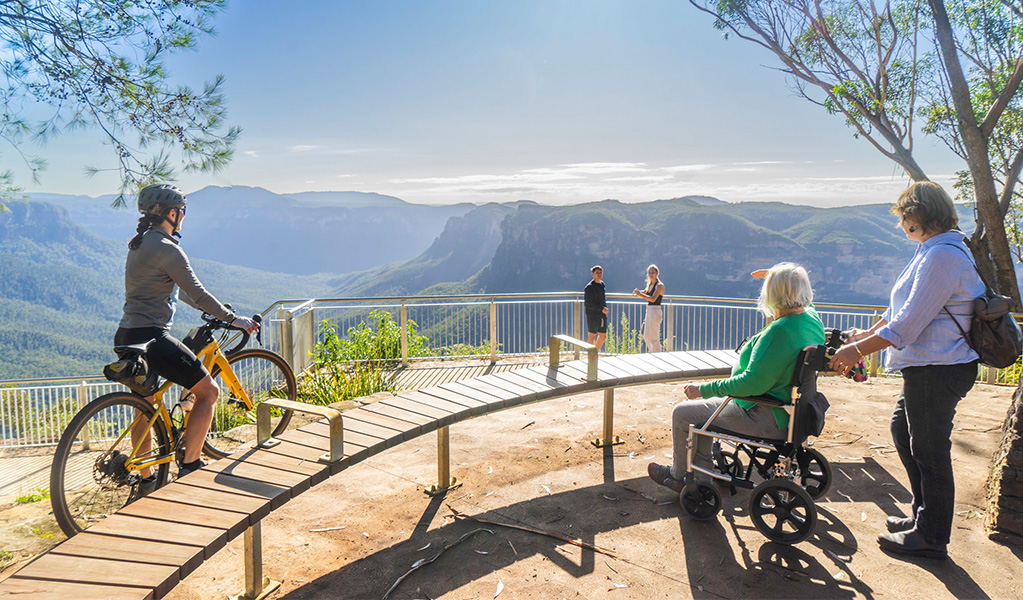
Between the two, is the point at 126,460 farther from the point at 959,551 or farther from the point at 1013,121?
the point at 1013,121

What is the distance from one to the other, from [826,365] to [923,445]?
1.91 ft

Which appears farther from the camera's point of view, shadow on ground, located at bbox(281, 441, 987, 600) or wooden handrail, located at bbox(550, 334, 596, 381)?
wooden handrail, located at bbox(550, 334, 596, 381)

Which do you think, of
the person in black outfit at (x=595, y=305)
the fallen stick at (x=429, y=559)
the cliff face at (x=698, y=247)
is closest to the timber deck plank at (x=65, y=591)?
the fallen stick at (x=429, y=559)

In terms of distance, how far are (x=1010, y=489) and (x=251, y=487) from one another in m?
3.77

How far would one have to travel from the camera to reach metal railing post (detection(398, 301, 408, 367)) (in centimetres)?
912

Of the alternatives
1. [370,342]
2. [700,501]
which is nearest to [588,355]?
[700,501]

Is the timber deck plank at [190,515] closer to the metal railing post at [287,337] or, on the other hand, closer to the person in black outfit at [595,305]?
the metal railing post at [287,337]

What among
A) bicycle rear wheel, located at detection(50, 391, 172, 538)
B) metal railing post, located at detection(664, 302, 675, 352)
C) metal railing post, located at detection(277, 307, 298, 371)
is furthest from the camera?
metal railing post, located at detection(664, 302, 675, 352)

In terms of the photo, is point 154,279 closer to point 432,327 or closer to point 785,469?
point 785,469

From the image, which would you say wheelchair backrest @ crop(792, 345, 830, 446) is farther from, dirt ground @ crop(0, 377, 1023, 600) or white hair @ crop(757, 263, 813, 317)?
dirt ground @ crop(0, 377, 1023, 600)

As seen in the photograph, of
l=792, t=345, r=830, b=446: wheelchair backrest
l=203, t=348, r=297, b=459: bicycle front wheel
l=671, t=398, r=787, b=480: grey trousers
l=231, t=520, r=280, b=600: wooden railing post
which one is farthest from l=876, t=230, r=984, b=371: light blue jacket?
l=203, t=348, r=297, b=459: bicycle front wheel

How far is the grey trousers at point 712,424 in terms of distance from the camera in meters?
3.06

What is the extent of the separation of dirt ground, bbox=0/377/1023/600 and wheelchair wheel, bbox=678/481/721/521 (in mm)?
89

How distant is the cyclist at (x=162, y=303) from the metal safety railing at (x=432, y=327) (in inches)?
161
